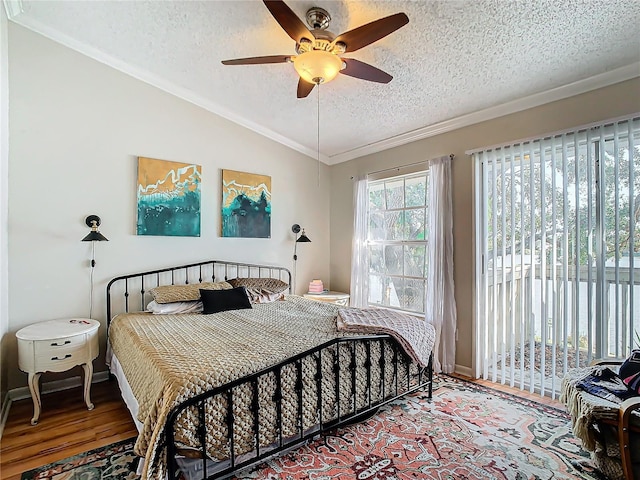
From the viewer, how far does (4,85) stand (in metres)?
2.59

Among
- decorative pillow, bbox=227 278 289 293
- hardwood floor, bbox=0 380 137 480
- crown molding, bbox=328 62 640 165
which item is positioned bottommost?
hardwood floor, bbox=0 380 137 480

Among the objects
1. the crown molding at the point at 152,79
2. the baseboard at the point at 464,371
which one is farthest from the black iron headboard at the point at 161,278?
the baseboard at the point at 464,371

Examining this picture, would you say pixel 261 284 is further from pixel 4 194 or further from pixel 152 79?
pixel 152 79

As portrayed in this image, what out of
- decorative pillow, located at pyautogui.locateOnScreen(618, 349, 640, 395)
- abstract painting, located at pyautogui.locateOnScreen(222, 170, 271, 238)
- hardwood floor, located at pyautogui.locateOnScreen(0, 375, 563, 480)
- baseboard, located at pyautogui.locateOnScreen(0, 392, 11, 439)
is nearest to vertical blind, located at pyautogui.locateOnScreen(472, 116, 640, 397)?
hardwood floor, located at pyautogui.locateOnScreen(0, 375, 563, 480)

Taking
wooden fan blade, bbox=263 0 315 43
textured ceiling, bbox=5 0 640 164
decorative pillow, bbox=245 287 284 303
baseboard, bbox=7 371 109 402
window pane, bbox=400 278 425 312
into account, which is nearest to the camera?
wooden fan blade, bbox=263 0 315 43

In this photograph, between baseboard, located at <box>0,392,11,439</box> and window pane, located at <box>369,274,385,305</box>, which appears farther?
window pane, located at <box>369,274,385,305</box>

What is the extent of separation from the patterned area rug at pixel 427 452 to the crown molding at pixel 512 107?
2547 millimetres

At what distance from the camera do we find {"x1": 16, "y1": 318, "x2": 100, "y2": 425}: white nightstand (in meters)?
2.40

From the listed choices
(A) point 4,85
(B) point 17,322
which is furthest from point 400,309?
(A) point 4,85

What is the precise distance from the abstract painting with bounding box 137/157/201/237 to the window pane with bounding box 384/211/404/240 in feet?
A: 7.57

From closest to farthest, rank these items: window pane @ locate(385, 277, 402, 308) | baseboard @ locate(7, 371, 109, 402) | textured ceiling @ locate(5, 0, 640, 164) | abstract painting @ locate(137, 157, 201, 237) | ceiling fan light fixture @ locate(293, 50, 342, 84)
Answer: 1. ceiling fan light fixture @ locate(293, 50, 342, 84)
2. textured ceiling @ locate(5, 0, 640, 164)
3. baseboard @ locate(7, 371, 109, 402)
4. abstract painting @ locate(137, 157, 201, 237)
5. window pane @ locate(385, 277, 402, 308)

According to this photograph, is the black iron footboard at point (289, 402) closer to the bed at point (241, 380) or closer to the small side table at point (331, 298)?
the bed at point (241, 380)

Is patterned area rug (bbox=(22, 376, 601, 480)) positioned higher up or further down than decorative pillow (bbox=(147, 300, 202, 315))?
further down

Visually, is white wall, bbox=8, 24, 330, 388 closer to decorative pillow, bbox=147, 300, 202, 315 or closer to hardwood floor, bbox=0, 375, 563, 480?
hardwood floor, bbox=0, 375, 563, 480
